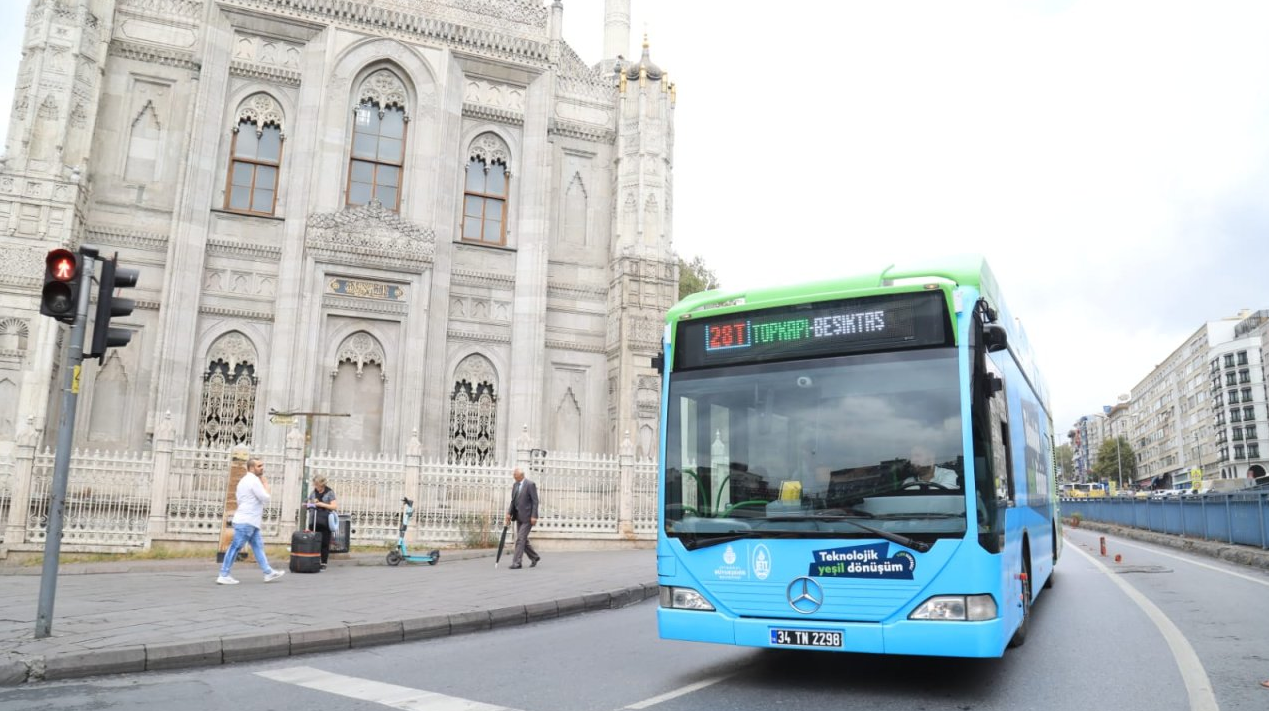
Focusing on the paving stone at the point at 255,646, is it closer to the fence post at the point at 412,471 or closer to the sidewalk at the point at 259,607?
the sidewalk at the point at 259,607

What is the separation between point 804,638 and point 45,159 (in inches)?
806

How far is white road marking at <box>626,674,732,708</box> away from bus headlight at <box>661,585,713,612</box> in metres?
0.53

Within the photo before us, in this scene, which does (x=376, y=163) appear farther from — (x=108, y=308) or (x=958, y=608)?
(x=958, y=608)

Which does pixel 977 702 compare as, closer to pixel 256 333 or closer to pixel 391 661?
pixel 391 661

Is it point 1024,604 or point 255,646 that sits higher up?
point 1024,604

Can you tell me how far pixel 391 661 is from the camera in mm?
Result: 7020

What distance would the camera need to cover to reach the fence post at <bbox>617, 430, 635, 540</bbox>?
18.2 metres

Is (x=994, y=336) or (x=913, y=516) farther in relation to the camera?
(x=994, y=336)

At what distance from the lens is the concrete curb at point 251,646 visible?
6.23 meters

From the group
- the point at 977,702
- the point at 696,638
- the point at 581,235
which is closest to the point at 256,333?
the point at 581,235

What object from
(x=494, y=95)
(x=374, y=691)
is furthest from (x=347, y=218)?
(x=374, y=691)

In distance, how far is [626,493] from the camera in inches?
719

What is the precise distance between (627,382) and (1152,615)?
14.5 meters

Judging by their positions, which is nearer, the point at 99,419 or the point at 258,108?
the point at 99,419
